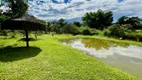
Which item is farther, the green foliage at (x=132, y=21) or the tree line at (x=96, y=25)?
the green foliage at (x=132, y=21)

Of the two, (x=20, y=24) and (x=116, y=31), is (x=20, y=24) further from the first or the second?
(x=116, y=31)

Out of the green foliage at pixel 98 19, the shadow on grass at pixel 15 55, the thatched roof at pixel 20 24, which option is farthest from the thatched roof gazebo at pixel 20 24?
the green foliage at pixel 98 19

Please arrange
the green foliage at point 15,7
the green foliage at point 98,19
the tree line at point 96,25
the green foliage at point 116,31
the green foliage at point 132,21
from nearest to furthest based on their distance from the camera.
Answer: 1. the green foliage at point 15,7
2. the tree line at point 96,25
3. the green foliage at point 116,31
4. the green foliage at point 132,21
5. the green foliage at point 98,19

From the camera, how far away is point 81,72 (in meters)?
8.31

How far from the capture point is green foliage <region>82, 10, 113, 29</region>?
68.0 m

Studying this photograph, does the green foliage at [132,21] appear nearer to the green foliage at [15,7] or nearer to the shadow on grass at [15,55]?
the green foliage at [15,7]

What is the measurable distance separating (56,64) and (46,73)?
1.66 m

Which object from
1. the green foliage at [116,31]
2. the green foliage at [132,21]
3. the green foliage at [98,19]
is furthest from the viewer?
the green foliage at [98,19]

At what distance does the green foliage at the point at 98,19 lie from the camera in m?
68.0

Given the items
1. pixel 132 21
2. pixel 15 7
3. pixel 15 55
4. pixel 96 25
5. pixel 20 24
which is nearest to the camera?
pixel 15 55

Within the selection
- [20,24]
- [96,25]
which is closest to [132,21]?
[96,25]

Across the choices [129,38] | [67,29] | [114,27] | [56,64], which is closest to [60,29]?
[67,29]

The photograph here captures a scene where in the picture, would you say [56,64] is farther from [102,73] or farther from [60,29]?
[60,29]

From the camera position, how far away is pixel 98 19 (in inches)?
2682
